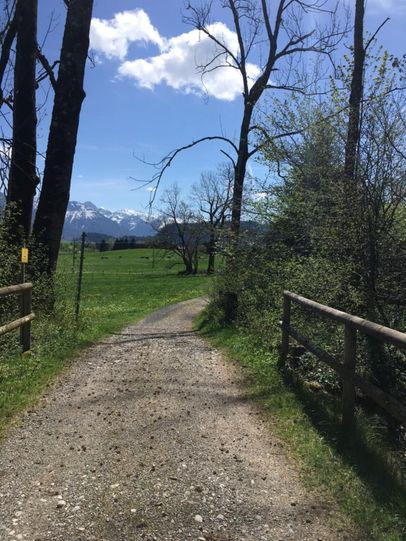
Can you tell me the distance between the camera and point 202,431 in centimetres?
520

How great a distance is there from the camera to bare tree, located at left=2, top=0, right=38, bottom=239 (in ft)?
38.5

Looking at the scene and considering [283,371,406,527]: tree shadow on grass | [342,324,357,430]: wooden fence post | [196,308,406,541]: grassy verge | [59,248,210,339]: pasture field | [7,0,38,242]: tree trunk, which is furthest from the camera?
[59,248,210,339]: pasture field

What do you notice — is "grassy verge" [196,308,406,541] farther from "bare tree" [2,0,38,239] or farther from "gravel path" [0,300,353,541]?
"bare tree" [2,0,38,239]

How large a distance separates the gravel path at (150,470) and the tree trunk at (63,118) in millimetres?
5690

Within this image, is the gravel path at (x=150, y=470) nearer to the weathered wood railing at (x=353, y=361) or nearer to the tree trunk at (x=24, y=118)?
the weathered wood railing at (x=353, y=361)

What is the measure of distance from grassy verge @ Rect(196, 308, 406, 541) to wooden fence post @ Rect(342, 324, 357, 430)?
5.0 inches

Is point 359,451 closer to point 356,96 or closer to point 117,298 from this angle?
point 356,96

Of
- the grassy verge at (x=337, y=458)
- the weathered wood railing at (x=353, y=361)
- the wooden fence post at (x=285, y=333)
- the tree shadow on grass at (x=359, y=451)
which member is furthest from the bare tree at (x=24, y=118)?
the tree shadow on grass at (x=359, y=451)

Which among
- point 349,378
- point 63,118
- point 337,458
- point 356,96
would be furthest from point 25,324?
point 356,96

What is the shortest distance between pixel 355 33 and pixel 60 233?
25.1ft

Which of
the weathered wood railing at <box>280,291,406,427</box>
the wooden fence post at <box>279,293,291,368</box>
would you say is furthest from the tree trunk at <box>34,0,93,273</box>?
the weathered wood railing at <box>280,291,406,427</box>

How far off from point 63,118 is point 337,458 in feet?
32.3

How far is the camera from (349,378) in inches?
206

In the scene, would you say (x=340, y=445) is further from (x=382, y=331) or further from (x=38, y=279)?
(x=38, y=279)
